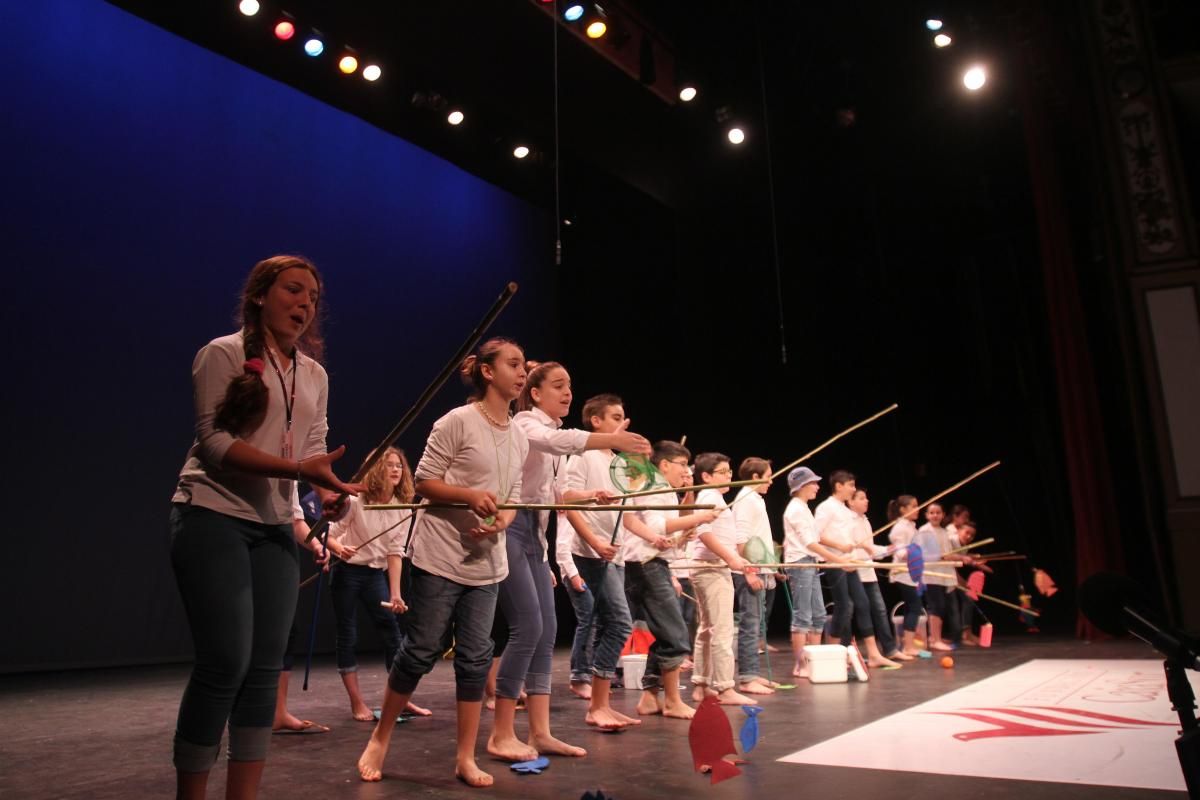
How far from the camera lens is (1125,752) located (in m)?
2.94

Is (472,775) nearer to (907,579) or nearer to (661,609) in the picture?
(661,609)

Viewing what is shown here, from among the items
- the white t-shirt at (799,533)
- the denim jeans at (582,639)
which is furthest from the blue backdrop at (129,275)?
the white t-shirt at (799,533)

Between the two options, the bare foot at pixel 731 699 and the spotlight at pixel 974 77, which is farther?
the spotlight at pixel 974 77

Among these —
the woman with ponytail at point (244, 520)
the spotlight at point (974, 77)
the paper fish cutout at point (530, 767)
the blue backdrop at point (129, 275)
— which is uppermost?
the spotlight at point (974, 77)

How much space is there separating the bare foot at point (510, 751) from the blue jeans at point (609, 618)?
690 mm

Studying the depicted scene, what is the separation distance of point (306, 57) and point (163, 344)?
2.68 m

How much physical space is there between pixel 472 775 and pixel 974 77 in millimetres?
8040

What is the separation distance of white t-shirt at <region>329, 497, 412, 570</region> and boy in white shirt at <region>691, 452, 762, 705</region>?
4.62ft

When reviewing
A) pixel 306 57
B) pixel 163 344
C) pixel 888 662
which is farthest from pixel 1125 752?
pixel 306 57

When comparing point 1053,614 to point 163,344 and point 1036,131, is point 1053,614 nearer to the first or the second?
point 1036,131

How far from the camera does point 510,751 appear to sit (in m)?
3.05

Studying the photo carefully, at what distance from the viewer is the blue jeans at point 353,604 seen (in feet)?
13.5

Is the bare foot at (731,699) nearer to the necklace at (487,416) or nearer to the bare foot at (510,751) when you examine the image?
the bare foot at (510,751)

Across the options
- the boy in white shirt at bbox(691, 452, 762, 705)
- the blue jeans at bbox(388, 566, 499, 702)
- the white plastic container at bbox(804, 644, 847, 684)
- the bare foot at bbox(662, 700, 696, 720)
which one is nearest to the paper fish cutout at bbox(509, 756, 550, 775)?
the blue jeans at bbox(388, 566, 499, 702)
